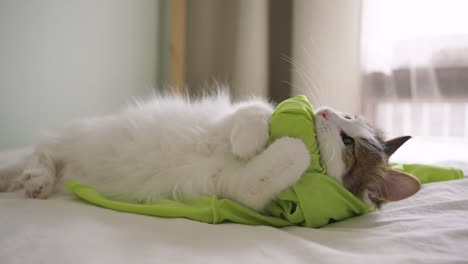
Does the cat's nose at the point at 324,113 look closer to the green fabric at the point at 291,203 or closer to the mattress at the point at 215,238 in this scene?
the green fabric at the point at 291,203

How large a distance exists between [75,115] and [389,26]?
6.10 ft

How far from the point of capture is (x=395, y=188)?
1017mm

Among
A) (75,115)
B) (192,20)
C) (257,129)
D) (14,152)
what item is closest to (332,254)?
(257,129)

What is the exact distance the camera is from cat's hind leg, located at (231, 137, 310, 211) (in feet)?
2.90

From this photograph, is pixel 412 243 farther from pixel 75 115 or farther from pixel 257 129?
pixel 75 115

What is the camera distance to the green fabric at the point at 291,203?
86cm

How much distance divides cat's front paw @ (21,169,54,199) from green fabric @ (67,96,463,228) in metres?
0.10

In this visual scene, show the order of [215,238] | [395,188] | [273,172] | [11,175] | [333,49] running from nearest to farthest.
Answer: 1. [215,238]
2. [273,172]
3. [395,188]
4. [11,175]
5. [333,49]

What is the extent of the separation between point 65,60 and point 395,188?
5.84 feet

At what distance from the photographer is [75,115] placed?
2.07 m

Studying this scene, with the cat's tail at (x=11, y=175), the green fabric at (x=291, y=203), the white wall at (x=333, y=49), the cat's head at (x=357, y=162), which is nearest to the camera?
the green fabric at (x=291, y=203)

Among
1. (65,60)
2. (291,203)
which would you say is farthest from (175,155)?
(65,60)

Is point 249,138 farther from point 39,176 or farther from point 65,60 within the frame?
point 65,60

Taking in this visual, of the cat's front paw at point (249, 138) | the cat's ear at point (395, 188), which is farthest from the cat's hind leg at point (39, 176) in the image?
the cat's ear at point (395, 188)
